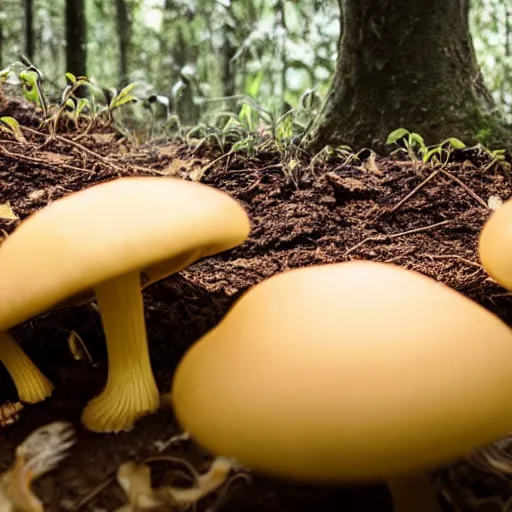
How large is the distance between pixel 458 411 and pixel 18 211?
120cm

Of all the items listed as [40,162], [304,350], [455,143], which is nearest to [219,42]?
[455,143]

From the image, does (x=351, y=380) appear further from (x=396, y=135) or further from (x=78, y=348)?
(x=396, y=135)

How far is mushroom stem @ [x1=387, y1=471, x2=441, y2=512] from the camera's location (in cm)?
94

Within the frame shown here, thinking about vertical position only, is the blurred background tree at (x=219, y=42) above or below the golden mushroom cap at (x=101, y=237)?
above

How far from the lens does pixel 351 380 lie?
0.78m

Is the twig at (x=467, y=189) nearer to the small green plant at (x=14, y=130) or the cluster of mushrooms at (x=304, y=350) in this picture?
the cluster of mushrooms at (x=304, y=350)

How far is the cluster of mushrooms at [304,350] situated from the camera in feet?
2.47

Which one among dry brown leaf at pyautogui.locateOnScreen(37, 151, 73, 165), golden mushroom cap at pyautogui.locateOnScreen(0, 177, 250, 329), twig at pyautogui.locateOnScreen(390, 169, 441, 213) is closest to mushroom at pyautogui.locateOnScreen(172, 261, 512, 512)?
golden mushroom cap at pyautogui.locateOnScreen(0, 177, 250, 329)

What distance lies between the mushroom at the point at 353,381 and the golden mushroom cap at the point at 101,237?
0.16 m

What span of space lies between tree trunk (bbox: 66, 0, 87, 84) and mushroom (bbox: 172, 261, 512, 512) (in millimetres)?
2949

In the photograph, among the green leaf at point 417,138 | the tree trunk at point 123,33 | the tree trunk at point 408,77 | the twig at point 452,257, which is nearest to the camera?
the twig at point 452,257

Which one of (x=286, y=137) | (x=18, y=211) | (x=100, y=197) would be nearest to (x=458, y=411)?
(x=100, y=197)

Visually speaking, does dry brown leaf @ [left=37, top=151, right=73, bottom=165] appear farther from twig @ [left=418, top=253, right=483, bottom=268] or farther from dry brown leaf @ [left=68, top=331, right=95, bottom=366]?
twig @ [left=418, top=253, right=483, bottom=268]

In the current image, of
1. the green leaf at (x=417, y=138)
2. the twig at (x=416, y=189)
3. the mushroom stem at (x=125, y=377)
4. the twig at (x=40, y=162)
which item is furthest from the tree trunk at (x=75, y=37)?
the mushroom stem at (x=125, y=377)
